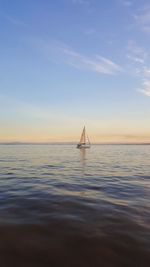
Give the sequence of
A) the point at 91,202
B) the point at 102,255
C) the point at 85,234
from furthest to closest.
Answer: the point at 91,202, the point at 85,234, the point at 102,255

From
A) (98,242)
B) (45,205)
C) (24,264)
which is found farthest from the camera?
(45,205)

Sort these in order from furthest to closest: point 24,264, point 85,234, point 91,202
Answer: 1. point 91,202
2. point 85,234
3. point 24,264

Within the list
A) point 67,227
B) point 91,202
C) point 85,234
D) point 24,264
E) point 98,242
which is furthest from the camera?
point 91,202

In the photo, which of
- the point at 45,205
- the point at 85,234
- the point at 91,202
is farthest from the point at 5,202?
the point at 85,234

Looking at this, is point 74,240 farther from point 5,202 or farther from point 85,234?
point 5,202

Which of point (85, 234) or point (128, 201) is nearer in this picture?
point (85, 234)

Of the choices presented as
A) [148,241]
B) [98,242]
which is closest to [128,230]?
[148,241]

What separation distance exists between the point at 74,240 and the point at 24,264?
162 centimetres

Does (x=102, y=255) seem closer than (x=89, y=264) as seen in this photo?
No

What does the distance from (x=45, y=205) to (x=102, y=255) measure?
4.49m

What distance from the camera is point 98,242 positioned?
18.7 feet

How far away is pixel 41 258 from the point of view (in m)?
4.84

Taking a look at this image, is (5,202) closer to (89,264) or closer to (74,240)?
(74,240)

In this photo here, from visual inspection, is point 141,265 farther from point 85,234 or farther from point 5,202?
point 5,202
